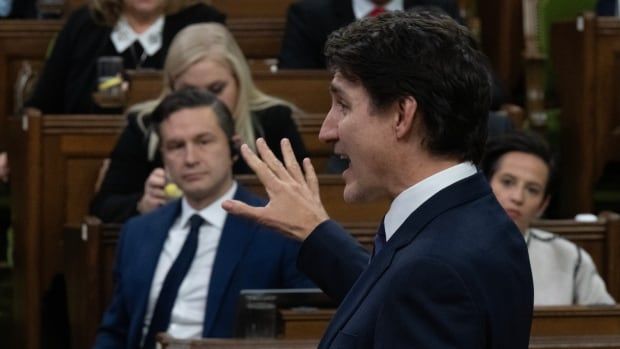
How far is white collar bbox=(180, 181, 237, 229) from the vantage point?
151 inches

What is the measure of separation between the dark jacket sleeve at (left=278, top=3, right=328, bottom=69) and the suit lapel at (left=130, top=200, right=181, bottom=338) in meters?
1.89

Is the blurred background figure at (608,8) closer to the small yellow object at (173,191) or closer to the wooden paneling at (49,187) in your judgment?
the wooden paneling at (49,187)

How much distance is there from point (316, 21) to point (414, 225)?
400 centimetres

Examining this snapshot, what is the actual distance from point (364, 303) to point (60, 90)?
391cm

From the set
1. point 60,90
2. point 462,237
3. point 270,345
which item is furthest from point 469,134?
point 60,90

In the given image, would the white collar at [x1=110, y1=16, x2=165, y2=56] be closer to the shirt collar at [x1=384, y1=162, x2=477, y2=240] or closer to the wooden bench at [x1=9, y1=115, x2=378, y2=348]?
the wooden bench at [x1=9, y1=115, x2=378, y2=348]

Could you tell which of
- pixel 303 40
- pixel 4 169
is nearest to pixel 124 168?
pixel 4 169

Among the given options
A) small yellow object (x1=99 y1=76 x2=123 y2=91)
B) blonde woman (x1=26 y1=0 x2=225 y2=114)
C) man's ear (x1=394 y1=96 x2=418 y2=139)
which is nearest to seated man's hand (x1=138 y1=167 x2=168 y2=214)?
small yellow object (x1=99 y1=76 x2=123 y2=91)

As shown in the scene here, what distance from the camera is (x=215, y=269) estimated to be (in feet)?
12.2

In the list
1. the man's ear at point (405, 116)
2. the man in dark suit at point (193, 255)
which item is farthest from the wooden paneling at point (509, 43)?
the man's ear at point (405, 116)

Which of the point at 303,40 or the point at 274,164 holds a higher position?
the point at 274,164

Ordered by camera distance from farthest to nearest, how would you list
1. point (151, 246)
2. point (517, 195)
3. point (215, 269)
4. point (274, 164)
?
point (517, 195)
point (151, 246)
point (215, 269)
point (274, 164)

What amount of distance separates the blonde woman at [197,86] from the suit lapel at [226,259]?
70 centimetres

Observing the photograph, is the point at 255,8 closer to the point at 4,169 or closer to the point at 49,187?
the point at 4,169
